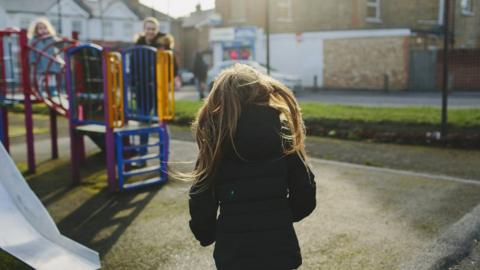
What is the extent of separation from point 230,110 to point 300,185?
1.74 ft

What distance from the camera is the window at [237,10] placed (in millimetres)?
34906

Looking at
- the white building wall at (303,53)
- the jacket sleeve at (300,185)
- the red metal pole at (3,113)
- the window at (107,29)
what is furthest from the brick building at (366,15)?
the jacket sleeve at (300,185)

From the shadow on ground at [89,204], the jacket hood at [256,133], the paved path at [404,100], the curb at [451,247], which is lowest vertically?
the shadow on ground at [89,204]

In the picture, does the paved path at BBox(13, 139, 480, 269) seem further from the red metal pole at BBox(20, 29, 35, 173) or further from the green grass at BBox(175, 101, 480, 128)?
the green grass at BBox(175, 101, 480, 128)

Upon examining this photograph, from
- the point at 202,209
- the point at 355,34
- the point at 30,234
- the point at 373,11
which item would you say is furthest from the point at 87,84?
the point at 373,11

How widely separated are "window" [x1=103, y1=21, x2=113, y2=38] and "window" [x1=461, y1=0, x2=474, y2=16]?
3226cm

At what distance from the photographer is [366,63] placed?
26.2 meters

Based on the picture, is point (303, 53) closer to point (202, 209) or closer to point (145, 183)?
point (145, 183)

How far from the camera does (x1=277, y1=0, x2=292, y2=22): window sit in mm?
32438

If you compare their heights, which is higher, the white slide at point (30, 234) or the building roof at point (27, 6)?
the building roof at point (27, 6)

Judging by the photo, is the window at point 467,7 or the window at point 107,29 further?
the window at point 107,29

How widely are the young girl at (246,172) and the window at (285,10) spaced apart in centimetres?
3089

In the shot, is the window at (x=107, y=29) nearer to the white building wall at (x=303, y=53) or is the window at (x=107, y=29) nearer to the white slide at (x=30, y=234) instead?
the white building wall at (x=303, y=53)

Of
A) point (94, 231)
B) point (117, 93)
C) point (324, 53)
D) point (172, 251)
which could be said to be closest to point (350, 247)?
point (172, 251)
